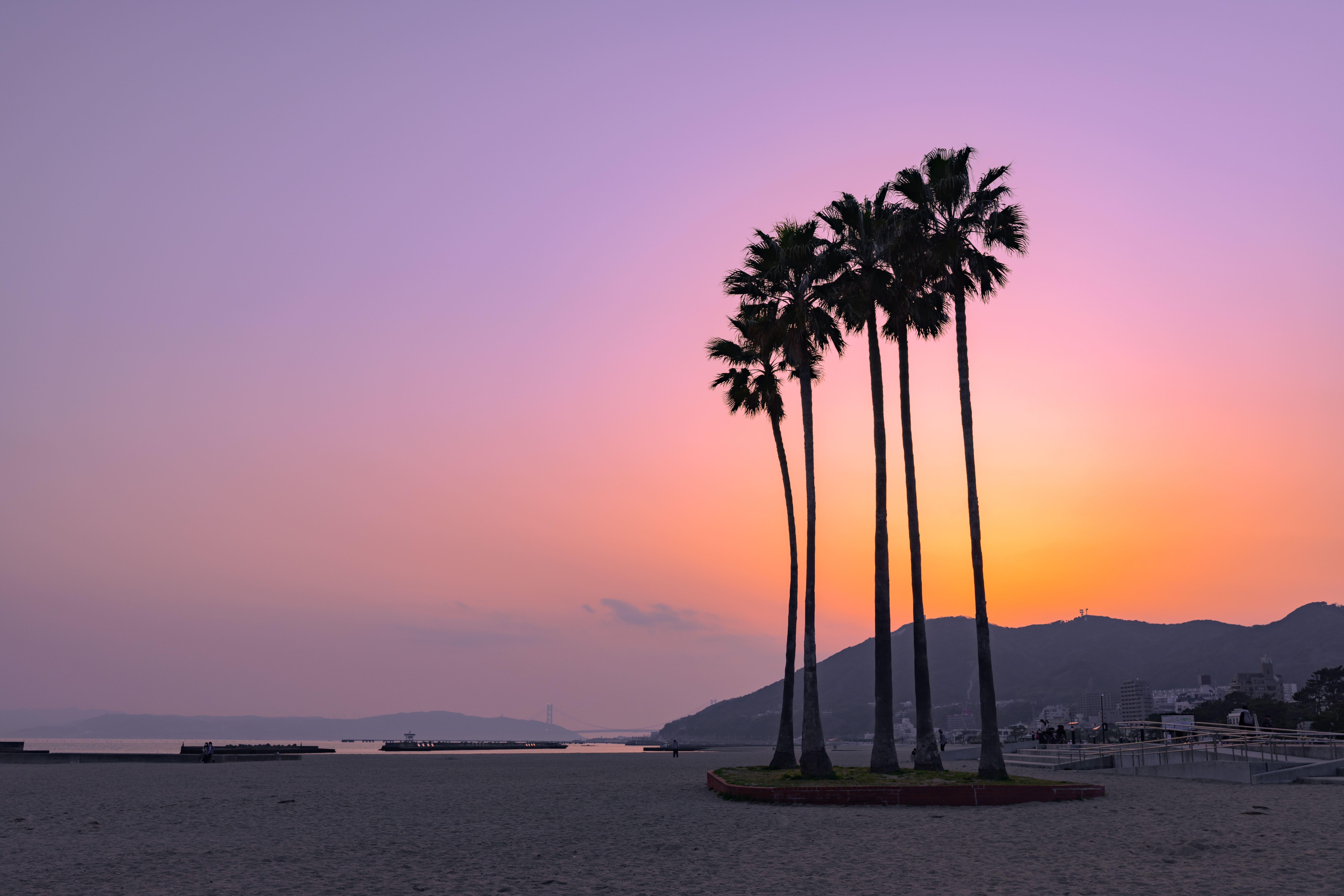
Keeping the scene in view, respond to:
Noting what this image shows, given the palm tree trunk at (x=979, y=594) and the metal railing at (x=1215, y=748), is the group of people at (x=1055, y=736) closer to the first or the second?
the metal railing at (x=1215, y=748)

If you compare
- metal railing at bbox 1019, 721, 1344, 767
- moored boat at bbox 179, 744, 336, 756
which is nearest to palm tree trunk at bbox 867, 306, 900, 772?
metal railing at bbox 1019, 721, 1344, 767

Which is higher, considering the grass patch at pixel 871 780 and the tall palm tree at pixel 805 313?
the tall palm tree at pixel 805 313

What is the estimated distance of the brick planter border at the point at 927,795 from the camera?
2595cm

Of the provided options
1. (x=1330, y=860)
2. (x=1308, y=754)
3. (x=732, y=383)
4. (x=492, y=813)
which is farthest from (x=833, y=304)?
(x=1308, y=754)

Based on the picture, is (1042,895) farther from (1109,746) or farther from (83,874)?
(1109,746)

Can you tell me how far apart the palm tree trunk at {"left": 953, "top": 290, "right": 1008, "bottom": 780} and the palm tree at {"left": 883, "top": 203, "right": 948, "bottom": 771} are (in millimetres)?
1671

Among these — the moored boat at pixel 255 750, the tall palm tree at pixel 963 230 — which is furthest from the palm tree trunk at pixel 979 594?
the moored boat at pixel 255 750

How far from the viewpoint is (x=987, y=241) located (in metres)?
32.2

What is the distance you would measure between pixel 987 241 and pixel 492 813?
2347 cm

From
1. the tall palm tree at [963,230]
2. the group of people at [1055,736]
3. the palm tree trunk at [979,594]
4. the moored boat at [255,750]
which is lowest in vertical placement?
the moored boat at [255,750]

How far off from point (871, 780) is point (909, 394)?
12.8 m

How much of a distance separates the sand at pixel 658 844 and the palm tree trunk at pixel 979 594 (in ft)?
9.56

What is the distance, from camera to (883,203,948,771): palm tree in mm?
31422

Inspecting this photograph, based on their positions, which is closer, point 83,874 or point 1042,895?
point 1042,895
